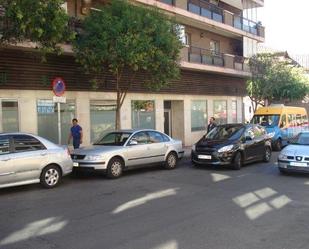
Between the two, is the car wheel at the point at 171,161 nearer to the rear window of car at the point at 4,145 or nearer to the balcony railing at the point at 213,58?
the rear window of car at the point at 4,145

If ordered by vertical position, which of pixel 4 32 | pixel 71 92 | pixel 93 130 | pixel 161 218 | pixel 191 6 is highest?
pixel 191 6

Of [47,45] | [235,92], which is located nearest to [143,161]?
[47,45]

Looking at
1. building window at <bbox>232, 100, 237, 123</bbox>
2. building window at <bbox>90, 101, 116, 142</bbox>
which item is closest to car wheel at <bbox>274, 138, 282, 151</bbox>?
building window at <bbox>90, 101, 116, 142</bbox>

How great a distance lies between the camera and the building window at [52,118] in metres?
16.6

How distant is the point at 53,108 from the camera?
1695cm

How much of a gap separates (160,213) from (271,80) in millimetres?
21175

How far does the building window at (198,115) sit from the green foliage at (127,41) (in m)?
9.45

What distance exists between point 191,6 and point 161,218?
19.0m

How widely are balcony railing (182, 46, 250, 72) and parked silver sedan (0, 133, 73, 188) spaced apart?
525 inches

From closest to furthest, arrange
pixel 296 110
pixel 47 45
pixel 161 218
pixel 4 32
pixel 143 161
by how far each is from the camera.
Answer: pixel 161 218
pixel 4 32
pixel 47 45
pixel 143 161
pixel 296 110

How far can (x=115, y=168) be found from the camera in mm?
12672

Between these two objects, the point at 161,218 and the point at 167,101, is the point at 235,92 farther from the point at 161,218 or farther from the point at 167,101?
the point at 161,218

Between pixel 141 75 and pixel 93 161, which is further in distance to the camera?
pixel 141 75

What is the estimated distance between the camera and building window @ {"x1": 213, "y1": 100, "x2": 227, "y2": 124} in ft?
92.3
